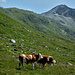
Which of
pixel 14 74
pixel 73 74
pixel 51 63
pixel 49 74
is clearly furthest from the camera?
pixel 51 63

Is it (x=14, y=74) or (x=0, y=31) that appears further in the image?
(x=0, y=31)

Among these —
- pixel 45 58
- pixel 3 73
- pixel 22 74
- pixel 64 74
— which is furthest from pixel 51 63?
pixel 3 73

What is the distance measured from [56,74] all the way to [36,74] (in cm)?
309

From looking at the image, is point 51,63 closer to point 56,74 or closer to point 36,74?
point 56,74

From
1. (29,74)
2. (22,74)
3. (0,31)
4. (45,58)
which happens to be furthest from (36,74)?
(0,31)

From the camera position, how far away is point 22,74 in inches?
403

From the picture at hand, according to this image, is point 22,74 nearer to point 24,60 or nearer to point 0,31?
point 24,60

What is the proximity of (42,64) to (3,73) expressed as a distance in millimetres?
7180

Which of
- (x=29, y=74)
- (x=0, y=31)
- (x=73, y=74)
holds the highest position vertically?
(x=0, y=31)

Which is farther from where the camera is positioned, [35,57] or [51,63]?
[51,63]

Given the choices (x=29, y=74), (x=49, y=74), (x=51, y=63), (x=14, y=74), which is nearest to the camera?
(x=14, y=74)

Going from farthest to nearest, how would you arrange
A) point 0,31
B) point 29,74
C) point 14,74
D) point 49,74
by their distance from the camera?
point 0,31 → point 49,74 → point 29,74 → point 14,74

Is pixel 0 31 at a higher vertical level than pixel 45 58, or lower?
higher

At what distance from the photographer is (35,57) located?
534 inches
